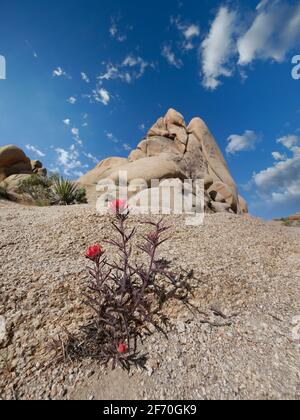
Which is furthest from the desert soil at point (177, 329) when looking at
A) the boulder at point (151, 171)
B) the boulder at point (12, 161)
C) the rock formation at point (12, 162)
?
the boulder at point (12, 161)

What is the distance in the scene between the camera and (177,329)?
2.14m

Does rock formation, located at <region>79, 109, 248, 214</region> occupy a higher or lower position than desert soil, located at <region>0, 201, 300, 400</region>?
higher

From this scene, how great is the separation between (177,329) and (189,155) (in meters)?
25.9

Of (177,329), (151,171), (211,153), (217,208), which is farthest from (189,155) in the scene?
(177,329)

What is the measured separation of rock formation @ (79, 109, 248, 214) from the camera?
21.4 metres

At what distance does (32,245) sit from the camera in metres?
3.46

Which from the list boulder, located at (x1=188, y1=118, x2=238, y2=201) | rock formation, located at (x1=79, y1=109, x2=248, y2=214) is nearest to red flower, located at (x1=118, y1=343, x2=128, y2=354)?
rock formation, located at (x1=79, y1=109, x2=248, y2=214)

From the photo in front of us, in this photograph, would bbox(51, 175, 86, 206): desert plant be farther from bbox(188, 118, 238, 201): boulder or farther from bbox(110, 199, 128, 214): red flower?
bbox(188, 118, 238, 201): boulder

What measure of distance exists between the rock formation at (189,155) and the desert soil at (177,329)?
16.9 meters

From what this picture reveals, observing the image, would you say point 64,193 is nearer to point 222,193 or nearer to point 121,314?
point 121,314

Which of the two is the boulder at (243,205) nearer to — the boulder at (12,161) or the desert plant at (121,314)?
the boulder at (12,161)

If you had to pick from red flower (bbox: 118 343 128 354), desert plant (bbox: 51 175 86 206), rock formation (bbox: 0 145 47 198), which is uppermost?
rock formation (bbox: 0 145 47 198)

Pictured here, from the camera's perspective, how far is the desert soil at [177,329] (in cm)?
163

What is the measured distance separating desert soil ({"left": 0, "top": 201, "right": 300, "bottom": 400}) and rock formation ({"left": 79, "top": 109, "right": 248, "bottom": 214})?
16.9 m
